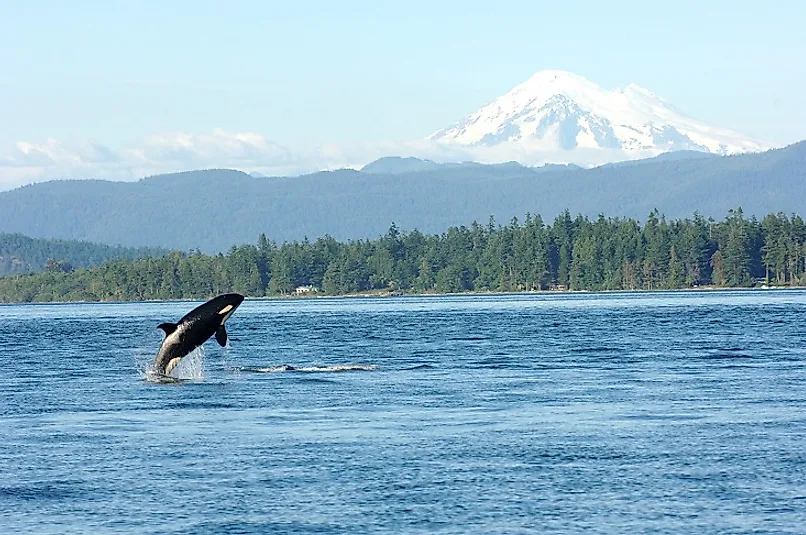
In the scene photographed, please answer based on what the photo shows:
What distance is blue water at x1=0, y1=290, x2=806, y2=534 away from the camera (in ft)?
94.7

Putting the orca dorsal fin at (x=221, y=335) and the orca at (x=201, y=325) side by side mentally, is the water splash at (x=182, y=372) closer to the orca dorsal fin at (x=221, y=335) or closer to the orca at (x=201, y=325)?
the orca at (x=201, y=325)

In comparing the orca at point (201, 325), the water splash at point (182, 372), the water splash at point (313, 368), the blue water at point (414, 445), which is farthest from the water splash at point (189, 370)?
the orca at point (201, 325)

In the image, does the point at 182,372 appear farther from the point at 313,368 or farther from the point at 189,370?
the point at 313,368

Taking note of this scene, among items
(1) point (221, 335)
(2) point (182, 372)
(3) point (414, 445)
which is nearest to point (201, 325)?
(1) point (221, 335)

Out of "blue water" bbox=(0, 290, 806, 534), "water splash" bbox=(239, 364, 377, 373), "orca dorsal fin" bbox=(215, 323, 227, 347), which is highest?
"orca dorsal fin" bbox=(215, 323, 227, 347)

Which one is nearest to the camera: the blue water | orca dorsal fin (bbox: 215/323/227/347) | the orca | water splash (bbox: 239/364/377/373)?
the blue water

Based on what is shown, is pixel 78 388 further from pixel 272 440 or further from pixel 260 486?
pixel 260 486

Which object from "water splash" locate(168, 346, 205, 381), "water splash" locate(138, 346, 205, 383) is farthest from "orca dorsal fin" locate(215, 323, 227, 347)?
"water splash" locate(168, 346, 205, 381)

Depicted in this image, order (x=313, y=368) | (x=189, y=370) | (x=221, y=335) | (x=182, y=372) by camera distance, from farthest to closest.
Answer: (x=313, y=368) → (x=189, y=370) → (x=182, y=372) → (x=221, y=335)

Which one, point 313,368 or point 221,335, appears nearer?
point 221,335

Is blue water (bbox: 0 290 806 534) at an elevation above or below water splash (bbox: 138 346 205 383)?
below

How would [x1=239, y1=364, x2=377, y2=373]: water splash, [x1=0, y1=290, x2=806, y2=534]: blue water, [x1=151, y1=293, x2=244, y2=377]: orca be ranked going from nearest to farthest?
[x1=0, y1=290, x2=806, y2=534]: blue water
[x1=151, y1=293, x2=244, y2=377]: orca
[x1=239, y1=364, x2=377, y2=373]: water splash

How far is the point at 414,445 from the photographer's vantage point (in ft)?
121

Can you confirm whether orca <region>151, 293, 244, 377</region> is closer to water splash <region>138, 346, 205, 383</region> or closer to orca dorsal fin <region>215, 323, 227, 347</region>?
orca dorsal fin <region>215, 323, 227, 347</region>
